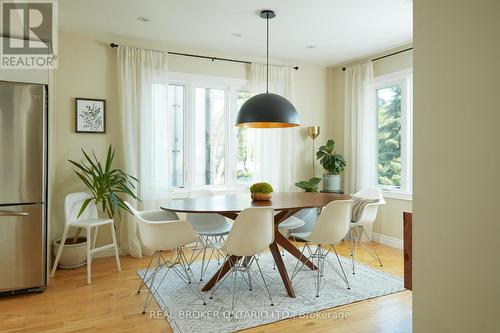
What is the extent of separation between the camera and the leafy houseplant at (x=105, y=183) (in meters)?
3.92

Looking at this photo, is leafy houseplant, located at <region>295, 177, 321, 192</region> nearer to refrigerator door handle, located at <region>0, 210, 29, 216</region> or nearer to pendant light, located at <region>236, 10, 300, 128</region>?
pendant light, located at <region>236, 10, 300, 128</region>

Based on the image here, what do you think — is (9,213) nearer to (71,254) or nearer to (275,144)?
(71,254)

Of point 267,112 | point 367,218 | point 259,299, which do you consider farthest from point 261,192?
point 367,218

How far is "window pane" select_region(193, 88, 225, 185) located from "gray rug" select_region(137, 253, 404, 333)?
65.3 inches

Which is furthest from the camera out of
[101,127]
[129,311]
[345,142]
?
[345,142]

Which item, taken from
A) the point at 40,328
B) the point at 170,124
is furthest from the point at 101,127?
the point at 40,328

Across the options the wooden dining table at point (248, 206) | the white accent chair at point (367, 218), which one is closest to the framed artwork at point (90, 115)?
the wooden dining table at point (248, 206)

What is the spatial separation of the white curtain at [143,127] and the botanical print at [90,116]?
276 mm

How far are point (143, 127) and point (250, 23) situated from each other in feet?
6.06

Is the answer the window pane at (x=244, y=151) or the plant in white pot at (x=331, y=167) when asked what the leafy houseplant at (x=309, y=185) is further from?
the window pane at (x=244, y=151)

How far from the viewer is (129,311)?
111 inches

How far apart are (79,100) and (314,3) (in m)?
2.96

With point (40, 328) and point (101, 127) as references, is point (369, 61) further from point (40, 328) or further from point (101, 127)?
point (40, 328)

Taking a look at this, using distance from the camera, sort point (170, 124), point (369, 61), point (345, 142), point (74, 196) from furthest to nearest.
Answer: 1. point (345, 142)
2. point (369, 61)
3. point (170, 124)
4. point (74, 196)
